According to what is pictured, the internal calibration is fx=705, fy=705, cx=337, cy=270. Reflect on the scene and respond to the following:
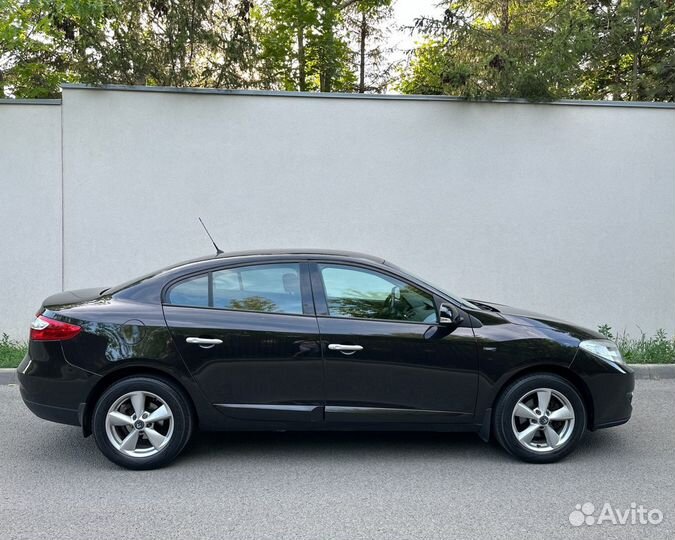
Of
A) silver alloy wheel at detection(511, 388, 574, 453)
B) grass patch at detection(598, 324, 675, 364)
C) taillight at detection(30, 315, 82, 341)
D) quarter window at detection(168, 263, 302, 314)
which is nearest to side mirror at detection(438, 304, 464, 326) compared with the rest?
silver alloy wheel at detection(511, 388, 574, 453)

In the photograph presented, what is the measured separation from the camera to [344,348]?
4988 millimetres

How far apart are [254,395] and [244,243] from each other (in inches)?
173

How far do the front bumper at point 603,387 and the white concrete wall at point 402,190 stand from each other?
4.24 meters

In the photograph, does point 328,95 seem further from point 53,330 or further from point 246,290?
point 53,330

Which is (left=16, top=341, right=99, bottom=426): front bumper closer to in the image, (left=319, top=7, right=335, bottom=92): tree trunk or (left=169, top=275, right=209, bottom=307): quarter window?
(left=169, top=275, right=209, bottom=307): quarter window

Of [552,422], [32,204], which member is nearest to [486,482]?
[552,422]

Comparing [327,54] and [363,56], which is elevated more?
[363,56]

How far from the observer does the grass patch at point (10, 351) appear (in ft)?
25.4

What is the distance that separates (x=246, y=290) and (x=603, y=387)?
2.72m

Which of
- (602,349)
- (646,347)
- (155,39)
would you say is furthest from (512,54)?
(602,349)

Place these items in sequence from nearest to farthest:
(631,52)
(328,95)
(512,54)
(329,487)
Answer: (329,487) < (328,95) < (512,54) < (631,52)

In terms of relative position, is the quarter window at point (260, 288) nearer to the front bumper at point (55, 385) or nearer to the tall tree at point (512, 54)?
the front bumper at point (55, 385)

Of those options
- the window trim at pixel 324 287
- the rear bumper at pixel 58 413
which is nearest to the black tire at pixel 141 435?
the rear bumper at pixel 58 413

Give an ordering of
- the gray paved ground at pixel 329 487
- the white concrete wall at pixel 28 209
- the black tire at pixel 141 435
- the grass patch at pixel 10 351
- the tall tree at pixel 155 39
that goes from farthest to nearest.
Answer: the tall tree at pixel 155 39 < the white concrete wall at pixel 28 209 < the grass patch at pixel 10 351 < the black tire at pixel 141 435 < the gray paved ground at pixel 329 487
